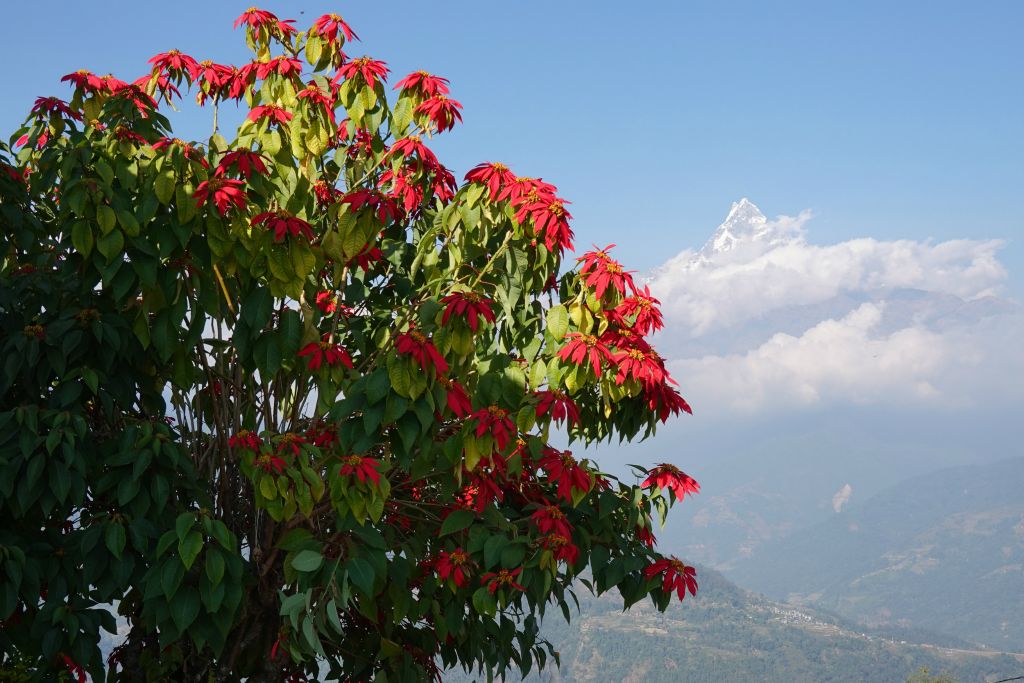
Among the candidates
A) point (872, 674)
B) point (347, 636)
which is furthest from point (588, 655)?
point (347, 636)

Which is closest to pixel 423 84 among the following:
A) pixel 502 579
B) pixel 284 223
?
pixel 284 223

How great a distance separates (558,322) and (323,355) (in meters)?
1.09

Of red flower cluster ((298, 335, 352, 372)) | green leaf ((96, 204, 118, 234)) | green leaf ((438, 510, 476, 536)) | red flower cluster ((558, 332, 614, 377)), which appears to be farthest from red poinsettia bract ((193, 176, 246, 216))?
green leaf ((438, 510, 476, 536))

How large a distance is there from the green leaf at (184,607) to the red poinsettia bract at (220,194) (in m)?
1.59

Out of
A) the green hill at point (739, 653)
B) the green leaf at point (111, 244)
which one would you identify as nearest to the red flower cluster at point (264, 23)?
the green leaf at point (111, 244)

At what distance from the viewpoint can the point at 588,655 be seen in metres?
161

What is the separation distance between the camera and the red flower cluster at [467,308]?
13.3ft

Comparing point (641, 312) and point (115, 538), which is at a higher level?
point (641, 312)

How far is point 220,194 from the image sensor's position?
4.31 meters

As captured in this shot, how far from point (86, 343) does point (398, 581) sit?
5.82 ft

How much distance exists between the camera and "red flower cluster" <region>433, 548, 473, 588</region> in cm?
471

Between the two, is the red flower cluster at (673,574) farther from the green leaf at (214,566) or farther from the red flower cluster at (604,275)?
the green leaf at (214,566)

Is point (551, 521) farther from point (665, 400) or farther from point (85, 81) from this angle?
point (85, 81)

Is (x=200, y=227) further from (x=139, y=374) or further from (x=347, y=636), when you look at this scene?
(x=347, y=636)
